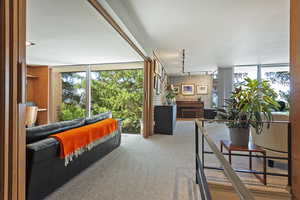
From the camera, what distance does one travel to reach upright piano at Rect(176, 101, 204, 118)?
27.8 feet

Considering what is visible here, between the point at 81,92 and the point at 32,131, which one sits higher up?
the point at 81,92

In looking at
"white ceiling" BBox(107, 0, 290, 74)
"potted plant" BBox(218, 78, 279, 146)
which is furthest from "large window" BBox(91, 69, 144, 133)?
"potted plant" BBox(218, 78, 279, 146)

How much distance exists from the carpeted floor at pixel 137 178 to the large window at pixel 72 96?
2948 mm

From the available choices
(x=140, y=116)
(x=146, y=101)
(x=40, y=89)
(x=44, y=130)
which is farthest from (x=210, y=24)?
(x=40, y=89)

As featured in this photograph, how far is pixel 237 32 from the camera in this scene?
3.31 m

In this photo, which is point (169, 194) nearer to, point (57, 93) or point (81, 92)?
point (81, 92)

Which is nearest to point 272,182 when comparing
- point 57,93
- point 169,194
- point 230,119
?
point 230,119

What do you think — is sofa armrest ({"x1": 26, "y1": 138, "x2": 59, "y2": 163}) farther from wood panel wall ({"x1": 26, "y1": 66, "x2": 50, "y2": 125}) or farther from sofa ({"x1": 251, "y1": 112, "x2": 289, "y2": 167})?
wood panel wall ({"x1": 26, "y1": 66, "x2": 50, "y2": 125})

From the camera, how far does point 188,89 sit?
900cm

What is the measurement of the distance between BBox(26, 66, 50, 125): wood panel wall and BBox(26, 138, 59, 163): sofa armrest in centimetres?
464

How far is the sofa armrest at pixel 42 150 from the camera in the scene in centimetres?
145

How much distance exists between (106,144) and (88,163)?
1.68 ft

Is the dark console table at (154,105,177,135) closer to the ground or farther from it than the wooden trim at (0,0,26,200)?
closer to the ground

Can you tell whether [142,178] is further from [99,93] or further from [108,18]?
[99,93]
